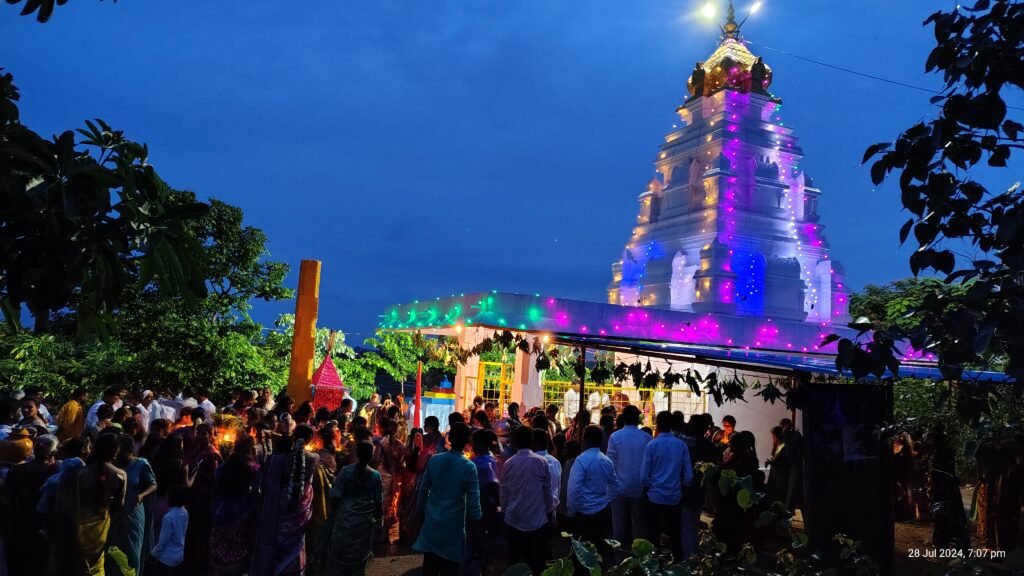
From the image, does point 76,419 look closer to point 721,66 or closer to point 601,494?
point 601,494

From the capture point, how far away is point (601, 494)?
6.97 m

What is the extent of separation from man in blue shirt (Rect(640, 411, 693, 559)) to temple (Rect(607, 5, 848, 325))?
18.6 metres

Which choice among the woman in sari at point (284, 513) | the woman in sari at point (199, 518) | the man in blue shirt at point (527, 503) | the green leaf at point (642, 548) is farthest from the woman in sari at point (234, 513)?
the green leaf at point (642, 548)

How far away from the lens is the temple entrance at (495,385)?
1644 centimetres

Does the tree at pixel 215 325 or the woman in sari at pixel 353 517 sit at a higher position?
the tree at pixel 215 325

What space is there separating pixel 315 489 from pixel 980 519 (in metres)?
7.83

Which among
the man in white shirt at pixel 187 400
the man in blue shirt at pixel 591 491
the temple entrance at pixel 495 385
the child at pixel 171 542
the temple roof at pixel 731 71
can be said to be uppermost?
the temple roof at pixel 731 71

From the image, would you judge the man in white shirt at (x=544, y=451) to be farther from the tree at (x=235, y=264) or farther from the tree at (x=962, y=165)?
the tree at (x=235, y=264)

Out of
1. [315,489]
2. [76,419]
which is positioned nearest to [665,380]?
[315,489]

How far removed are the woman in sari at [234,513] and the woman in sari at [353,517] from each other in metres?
0.68

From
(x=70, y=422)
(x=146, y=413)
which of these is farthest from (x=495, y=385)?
(x=70, y=422)

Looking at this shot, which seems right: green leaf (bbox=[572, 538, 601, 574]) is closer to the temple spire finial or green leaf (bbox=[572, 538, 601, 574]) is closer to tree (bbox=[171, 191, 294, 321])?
tree (bbox=[171, 191, 294, 321])

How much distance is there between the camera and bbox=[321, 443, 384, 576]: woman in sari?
568 centimetres

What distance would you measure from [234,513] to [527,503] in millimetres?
2449
